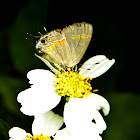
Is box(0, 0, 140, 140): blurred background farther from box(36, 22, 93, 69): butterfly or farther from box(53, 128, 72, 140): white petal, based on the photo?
box(53, 128, 72, 140): white petal

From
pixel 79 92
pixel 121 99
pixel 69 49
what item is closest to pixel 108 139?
pixel 121 99

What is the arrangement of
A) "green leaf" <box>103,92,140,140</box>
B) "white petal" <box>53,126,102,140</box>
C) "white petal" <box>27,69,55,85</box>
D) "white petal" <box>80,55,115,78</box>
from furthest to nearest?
"green leaf" <box>103,92,140,140</box> → "white petal" <box>80,55,115,78</box> → "white petal" <box>27,69,55,85</box> → "white petal" <box>53,126,102,140</box>

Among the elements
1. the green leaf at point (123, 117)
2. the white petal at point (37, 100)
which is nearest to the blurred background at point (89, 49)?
the green leaf at point (123, 117)

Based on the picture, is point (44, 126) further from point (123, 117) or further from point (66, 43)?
point (123, 117)

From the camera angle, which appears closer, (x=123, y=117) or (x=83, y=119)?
(x=83, y=119)

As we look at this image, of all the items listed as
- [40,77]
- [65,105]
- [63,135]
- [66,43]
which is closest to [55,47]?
[66,43]

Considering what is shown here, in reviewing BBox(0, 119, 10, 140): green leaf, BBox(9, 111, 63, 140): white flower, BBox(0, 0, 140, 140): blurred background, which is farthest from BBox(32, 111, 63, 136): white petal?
BBox(0, 0, 140, 140): blurred background
